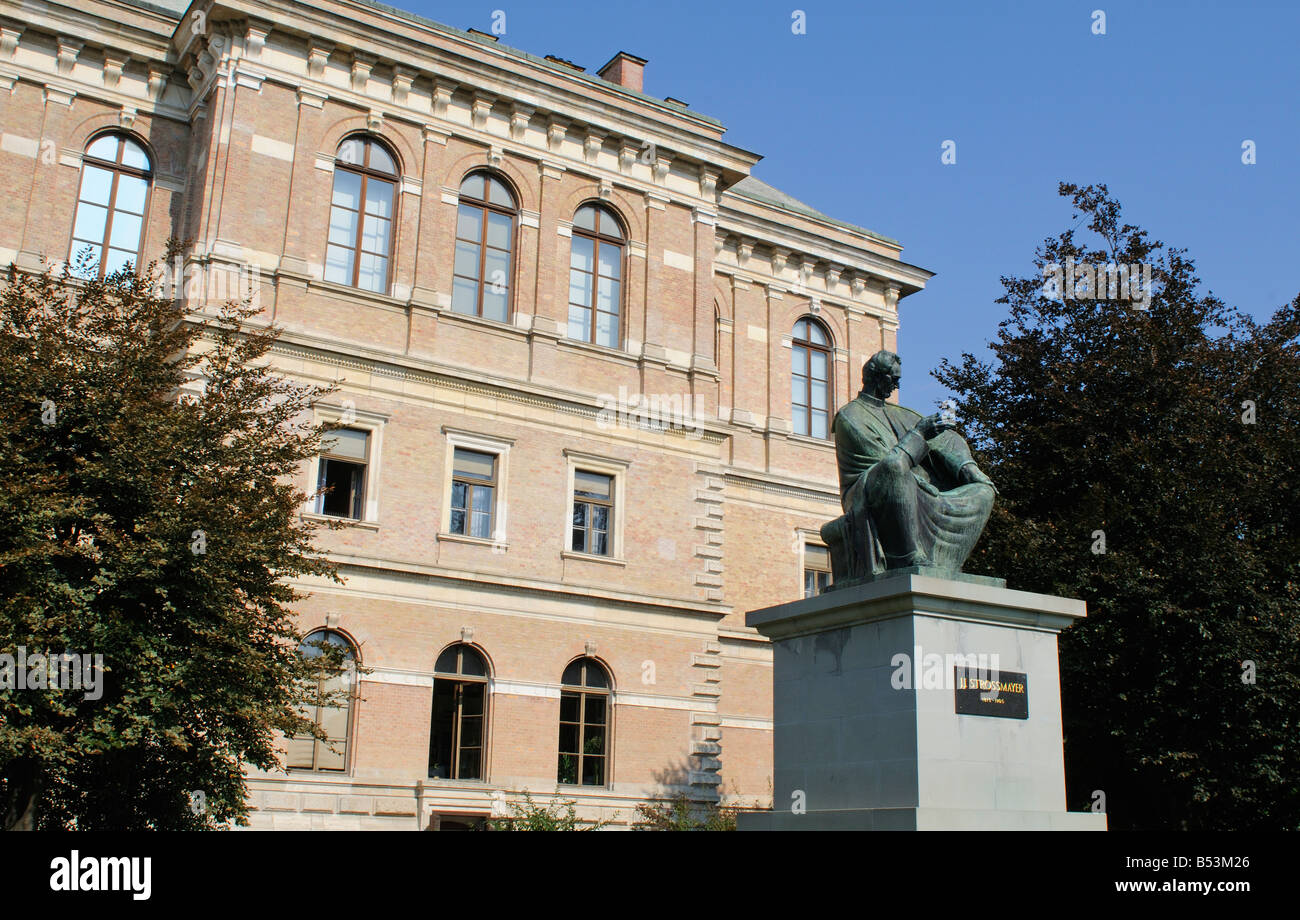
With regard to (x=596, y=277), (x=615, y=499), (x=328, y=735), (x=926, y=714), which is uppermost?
(x=596, y=277)

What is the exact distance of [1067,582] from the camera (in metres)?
21.9

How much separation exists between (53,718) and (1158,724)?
1688cm

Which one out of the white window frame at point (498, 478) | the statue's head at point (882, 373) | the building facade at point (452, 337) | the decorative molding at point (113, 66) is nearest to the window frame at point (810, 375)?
the building facade at point (452, 337)

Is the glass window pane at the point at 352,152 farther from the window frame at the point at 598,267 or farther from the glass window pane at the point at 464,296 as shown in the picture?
the window frame at the point at 598,267

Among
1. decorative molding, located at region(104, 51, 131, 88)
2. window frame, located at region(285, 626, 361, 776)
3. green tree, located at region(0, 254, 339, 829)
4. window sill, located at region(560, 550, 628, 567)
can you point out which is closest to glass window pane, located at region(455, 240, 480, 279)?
window sill, located at region(560, 550, 628, 567)

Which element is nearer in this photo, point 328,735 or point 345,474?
point 328,735

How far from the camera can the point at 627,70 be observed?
107 feet

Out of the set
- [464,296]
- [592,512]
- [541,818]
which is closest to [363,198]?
[464,296]

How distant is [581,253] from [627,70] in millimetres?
7170

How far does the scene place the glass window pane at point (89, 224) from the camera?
82.3ft

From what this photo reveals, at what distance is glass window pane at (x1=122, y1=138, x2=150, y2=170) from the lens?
2598 centimetres

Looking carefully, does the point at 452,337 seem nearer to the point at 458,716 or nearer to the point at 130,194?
the point at 130,194
